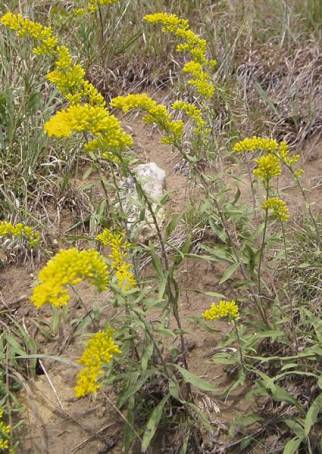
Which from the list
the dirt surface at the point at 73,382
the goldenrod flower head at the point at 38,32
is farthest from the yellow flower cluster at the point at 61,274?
the goldenrod flower head at the point at 38,32

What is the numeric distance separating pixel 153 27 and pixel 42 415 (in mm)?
2703

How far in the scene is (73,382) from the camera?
8.96ft

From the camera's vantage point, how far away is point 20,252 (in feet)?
10.7

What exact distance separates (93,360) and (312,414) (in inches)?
32.8

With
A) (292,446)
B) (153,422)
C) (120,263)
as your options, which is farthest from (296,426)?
(120,263)

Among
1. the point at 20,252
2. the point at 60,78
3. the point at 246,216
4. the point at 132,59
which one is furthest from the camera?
the point at 132,59

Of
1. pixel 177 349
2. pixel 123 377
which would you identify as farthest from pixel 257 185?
pixel 123 377

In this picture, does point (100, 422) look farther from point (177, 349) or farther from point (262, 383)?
point (262, 383)

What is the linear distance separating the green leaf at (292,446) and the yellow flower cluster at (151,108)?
3.65 feet

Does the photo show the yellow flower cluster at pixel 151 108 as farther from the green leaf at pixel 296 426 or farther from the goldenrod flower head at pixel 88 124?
the green leaf at pixel 296 426

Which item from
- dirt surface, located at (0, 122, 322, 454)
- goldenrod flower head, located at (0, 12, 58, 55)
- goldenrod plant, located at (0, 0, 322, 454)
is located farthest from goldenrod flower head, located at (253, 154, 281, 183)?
goldenrod flower head, located at (0, 12, 58, 55)

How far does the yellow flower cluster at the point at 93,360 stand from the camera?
1.82 meters

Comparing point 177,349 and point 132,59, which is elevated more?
point 132,59

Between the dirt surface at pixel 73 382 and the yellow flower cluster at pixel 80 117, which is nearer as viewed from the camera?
the yellow flower cluster at pixel 80 117
